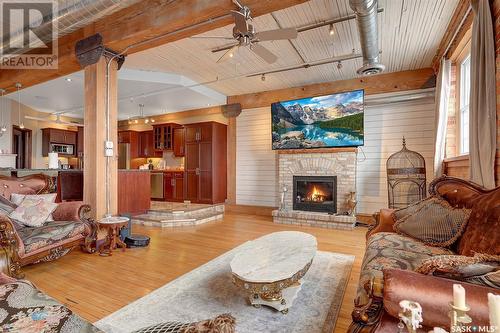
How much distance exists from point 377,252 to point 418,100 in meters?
4.41

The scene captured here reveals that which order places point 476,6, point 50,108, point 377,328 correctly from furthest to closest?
point 50,108 < point 476,6 < point 377,328

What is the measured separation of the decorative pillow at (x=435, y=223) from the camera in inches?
83.7

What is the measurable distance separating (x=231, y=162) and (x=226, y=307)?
5198 mm

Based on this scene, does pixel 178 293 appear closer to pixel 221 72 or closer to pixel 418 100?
pixel 221 72

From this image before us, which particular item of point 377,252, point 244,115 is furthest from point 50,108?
point 377,252

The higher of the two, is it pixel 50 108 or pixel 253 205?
pixel 50 108

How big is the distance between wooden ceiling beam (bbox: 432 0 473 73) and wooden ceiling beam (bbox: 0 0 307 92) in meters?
2.13

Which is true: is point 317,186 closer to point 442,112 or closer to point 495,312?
point 442,112

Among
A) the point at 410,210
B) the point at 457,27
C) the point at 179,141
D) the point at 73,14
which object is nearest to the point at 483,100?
the point at 410,210

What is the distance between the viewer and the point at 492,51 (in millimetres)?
2350

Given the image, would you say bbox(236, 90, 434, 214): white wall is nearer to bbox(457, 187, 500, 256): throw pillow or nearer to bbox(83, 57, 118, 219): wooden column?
bbox(457, 187, 500, 256): throw pillow

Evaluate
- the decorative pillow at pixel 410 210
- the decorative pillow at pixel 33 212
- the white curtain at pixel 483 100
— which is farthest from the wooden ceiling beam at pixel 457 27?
the decorative pillow at pixel 33 212

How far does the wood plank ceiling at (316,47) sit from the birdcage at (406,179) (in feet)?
5.93

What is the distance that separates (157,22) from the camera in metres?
3.17
